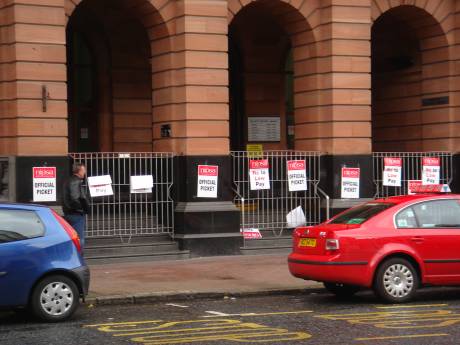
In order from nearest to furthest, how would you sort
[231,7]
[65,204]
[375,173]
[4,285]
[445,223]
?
1. [4,285]
2. [445,223]
3. [65,204]
4. [231,7]
5. [375,173]

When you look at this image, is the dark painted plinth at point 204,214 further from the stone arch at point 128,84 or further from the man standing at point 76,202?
the stone arch at point 128,84

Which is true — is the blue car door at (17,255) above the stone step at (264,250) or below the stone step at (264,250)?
above

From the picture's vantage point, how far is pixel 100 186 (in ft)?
60.2

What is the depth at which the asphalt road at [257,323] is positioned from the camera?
10047 millimetres

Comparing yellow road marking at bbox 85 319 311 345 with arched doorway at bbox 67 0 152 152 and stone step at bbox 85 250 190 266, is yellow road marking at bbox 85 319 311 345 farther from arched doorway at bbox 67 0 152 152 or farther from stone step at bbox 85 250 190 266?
arched doorway at bbox 67 0 152 152

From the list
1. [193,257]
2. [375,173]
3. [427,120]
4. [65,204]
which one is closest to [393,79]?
[427,120]

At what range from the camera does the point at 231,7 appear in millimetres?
20172

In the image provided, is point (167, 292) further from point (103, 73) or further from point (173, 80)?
point (103, 73)

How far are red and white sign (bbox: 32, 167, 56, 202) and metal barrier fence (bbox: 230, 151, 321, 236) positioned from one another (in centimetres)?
386

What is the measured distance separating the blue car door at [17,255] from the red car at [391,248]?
3.71m

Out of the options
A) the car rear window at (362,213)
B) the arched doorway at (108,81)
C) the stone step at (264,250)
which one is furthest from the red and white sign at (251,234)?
the car rear window at (362,213)

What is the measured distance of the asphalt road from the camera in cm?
1005

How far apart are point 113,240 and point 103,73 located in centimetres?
554

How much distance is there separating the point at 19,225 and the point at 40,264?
54cm
